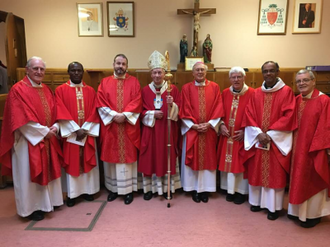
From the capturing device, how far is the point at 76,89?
317cm

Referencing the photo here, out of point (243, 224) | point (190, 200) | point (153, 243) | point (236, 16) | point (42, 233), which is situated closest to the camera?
point (153, 243)

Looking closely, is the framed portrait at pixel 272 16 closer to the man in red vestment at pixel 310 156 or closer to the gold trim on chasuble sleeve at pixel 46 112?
the man in red vestment at pixel 310 156

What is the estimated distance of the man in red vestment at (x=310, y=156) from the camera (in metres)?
2.52

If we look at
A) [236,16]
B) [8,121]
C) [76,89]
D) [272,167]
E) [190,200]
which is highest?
[236,16]

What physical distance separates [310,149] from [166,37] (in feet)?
11.9

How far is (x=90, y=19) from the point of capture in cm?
→ 513

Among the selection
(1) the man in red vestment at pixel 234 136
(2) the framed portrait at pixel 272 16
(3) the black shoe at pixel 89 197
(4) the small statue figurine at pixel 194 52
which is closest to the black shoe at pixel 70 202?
(3) the black shoe at pixel 89 197

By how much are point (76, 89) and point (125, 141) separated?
0.90 meters

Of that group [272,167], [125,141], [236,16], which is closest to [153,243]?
[125,141]

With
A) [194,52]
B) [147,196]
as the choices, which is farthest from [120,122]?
[194,52]

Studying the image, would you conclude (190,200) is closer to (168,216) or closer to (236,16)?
(168,216)

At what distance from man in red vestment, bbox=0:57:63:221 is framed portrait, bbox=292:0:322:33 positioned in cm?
487

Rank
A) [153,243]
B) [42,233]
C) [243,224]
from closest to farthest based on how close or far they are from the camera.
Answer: [153,243]
[42,233]
[243,224]

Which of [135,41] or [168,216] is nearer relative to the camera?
[168,216]
